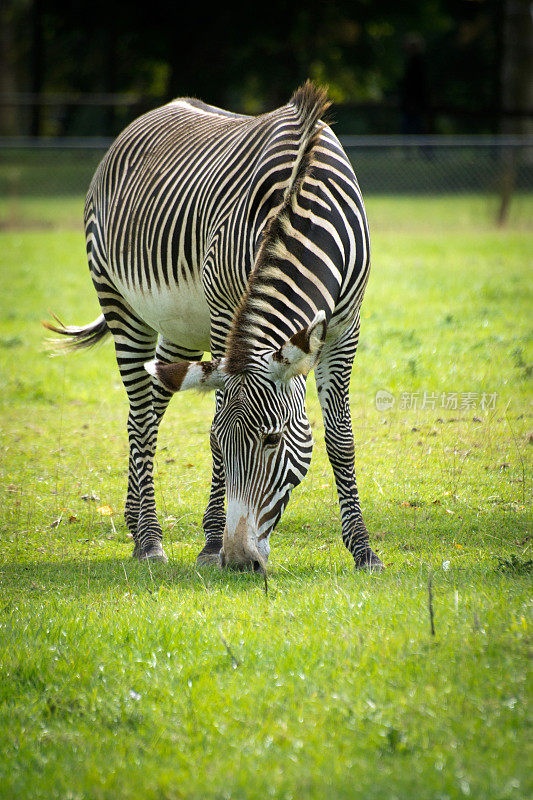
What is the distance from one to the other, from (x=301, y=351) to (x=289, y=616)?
1.16 meters

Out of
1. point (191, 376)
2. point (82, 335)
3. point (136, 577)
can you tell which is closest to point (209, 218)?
point (191, 376)

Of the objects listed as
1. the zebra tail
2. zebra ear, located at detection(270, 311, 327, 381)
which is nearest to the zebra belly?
the zebra tail

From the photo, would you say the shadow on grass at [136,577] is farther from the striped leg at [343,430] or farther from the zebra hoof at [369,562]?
the striped leg at [343,430]

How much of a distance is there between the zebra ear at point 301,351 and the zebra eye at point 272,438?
267mm

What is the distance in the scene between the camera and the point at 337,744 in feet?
8.93

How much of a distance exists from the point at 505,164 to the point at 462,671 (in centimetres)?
1551

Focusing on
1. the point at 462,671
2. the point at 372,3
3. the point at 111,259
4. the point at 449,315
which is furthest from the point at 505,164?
the point at 372,3

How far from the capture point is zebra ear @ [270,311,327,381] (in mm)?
3613

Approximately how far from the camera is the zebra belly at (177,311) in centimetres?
521

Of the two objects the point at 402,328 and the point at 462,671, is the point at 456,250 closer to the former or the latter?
the point at 402,328

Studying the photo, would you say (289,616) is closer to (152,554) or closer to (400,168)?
(152,554)

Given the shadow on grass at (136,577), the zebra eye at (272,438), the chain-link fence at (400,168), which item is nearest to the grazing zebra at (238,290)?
the zebra eye at (272,438)

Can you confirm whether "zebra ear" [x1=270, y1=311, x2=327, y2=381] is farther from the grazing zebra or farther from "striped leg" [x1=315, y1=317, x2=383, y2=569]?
"striped leg" [x1=315, y1=317, x2=383, y2=569]

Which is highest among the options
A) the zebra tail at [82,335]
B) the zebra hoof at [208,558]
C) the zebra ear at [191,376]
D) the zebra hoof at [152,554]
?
the zebra ear at [191,376]
